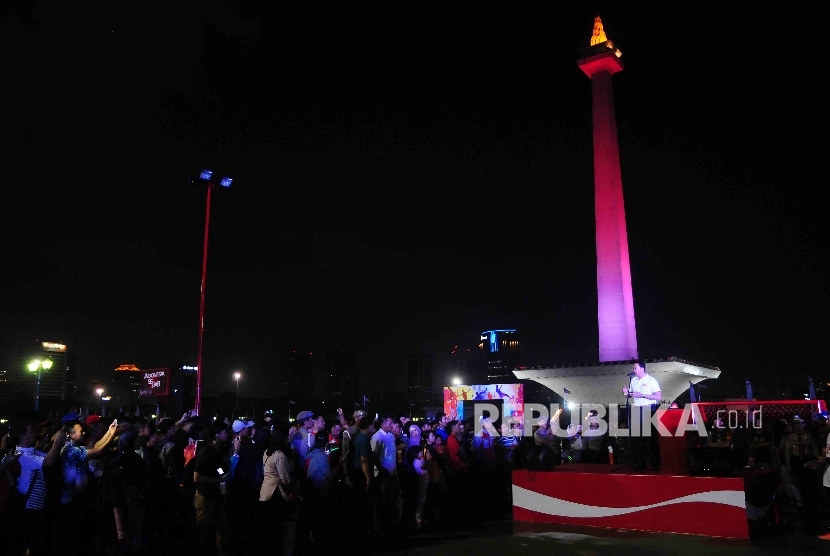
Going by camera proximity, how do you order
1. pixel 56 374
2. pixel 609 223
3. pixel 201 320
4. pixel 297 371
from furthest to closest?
pixel 297 371 < pixel 56 374 < pixel 609 223 < pixel 201 320

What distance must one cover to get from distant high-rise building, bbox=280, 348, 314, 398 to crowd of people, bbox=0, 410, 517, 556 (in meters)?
130

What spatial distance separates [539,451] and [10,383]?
359 feet

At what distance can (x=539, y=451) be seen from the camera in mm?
11672

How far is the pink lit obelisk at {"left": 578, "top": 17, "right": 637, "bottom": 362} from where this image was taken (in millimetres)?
30188

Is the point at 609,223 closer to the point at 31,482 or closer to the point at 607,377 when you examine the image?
the point at 607,377

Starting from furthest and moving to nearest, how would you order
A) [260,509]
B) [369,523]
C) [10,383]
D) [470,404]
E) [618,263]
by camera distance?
[10,383]
[470,404]
[618,263]
[369,523]
[260,509]

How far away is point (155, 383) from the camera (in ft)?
94.5

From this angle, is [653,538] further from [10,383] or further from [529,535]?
[10,383]

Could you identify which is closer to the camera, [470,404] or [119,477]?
[119,477]

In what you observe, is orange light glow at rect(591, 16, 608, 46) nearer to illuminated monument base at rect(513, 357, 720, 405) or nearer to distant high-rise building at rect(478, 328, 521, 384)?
illuminated monument base at rect(513, 357, 720, 405)

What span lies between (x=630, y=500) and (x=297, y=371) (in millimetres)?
134936

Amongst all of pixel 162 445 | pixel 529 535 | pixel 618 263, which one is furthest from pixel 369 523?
pixel 618 263

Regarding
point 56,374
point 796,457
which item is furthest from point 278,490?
point 56,374

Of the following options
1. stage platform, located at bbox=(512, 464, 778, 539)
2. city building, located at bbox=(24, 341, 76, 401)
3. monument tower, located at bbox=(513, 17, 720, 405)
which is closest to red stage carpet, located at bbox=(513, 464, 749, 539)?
stage platform, located at bbox=(512, 464, 778, 539)
